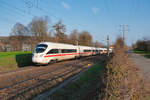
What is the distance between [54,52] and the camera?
1598 centimetres

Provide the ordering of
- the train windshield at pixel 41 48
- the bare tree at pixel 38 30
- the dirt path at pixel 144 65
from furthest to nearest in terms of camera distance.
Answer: the bare tree at pixel 38 30
the train windshield at pixel 41 48
the dirt path at pixel 144 65

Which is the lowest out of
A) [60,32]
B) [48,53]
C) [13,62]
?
[13,62]

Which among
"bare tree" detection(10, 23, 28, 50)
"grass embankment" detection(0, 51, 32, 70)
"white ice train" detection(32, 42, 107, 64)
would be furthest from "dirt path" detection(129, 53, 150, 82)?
"bare tree" detection(10, 23, 28, 50)

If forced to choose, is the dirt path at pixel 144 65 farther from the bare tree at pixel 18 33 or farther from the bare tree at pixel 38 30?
the bare tree at pixel 18 33

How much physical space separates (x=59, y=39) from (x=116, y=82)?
131ft

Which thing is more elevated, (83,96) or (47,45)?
(47,45)

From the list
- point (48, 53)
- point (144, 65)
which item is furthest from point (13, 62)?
point (144, 65)

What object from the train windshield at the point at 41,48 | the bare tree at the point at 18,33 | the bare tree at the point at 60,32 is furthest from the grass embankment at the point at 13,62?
the bare tree at the point at 18,33

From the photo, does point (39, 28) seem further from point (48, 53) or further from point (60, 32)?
point (48, 53)

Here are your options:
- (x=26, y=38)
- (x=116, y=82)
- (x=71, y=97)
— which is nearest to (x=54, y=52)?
(x=71, y=97)

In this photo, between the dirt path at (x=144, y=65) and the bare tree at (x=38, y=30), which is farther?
the bare tree at (x=38, y=30)

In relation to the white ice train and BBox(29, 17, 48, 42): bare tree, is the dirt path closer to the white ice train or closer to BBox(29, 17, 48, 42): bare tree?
the white ice train

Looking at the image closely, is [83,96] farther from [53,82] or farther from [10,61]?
[10,61]

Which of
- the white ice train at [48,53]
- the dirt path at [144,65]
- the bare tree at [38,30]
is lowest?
the dirt path at [144,65]
